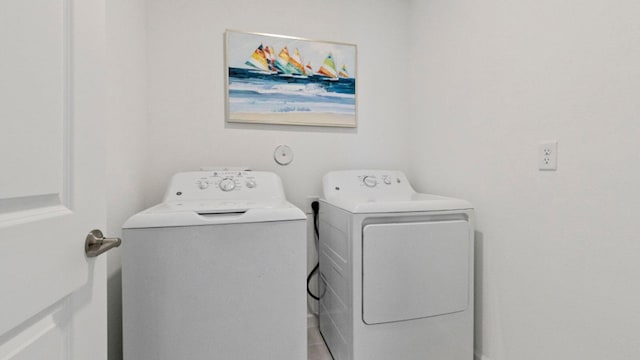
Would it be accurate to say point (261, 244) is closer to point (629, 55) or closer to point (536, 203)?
point (536, 203)

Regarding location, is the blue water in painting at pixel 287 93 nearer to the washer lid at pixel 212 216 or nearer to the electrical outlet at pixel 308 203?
the electrical outlet at pixel 308 203

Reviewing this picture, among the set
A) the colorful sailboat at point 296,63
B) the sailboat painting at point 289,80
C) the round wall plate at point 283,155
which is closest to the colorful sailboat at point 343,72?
the sailboat painting at point 289,80

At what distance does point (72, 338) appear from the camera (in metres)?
0.58

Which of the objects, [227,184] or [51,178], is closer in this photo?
[51,178]

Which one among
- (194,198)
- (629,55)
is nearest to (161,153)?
(194,198)

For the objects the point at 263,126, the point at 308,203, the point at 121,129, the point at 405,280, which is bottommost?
the point at 405,280

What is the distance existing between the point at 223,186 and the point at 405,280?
3.19ft

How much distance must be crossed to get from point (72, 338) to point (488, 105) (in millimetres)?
1647

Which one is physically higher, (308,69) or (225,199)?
(308,69)

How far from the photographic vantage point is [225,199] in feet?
4.61

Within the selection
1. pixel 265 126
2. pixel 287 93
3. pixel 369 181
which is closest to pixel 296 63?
pixel 287 93

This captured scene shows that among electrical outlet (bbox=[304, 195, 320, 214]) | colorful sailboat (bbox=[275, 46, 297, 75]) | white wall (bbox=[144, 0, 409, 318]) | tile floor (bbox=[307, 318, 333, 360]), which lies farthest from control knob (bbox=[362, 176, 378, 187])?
tile floor (bbox=[307, 318, 333, 360])

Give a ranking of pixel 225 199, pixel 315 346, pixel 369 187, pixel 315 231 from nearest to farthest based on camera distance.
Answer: pixel 225 199 < pixel 315 346 < pixel 369 187 < pixel 315 231

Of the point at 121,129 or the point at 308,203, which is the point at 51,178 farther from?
the point at 308,203
